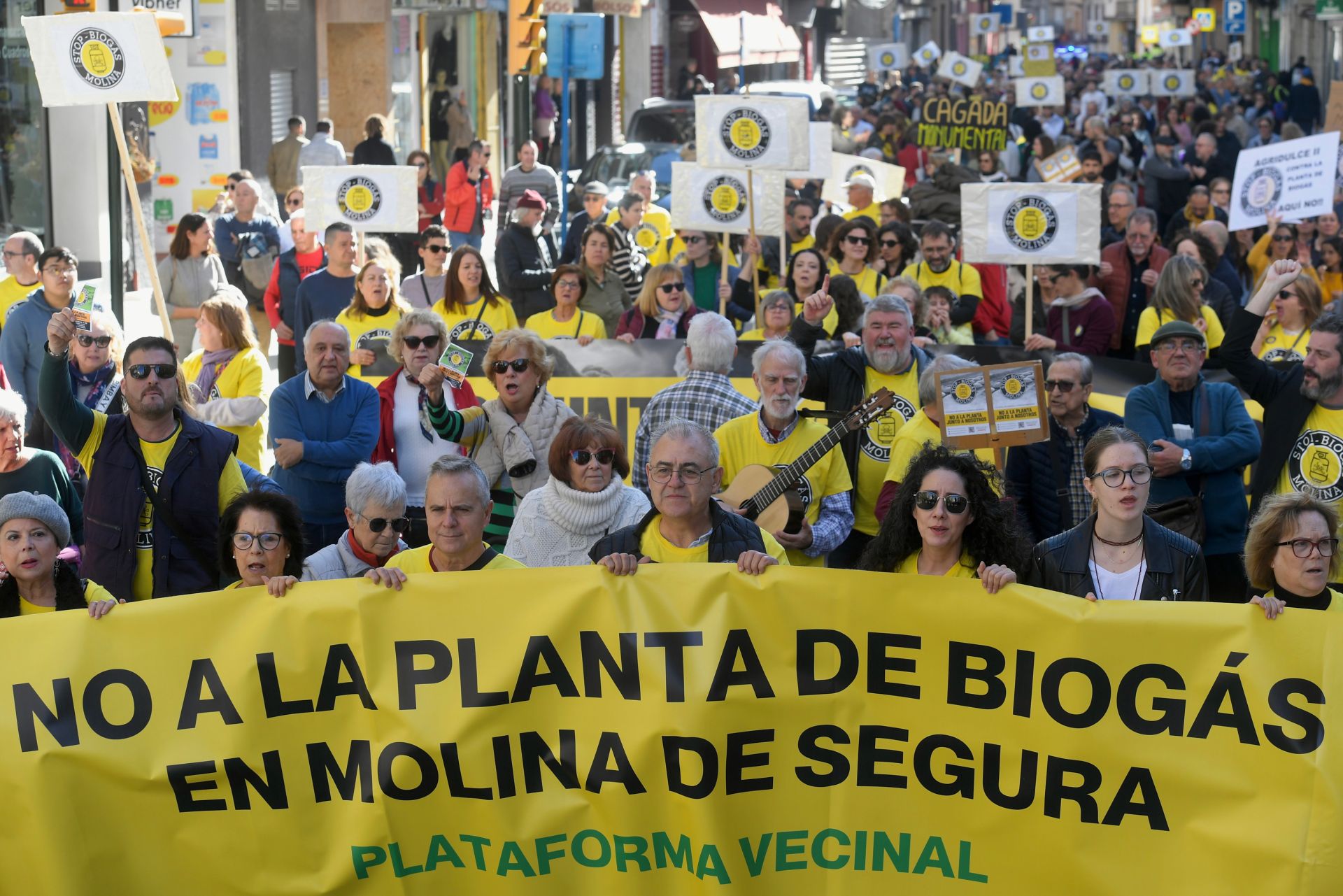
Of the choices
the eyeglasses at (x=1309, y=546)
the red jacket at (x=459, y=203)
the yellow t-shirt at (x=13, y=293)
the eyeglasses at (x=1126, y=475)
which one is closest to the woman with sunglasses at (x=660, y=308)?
the yellow t-shirt at (x=13, y=293)

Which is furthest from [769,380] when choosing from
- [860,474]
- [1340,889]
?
[1340,889]

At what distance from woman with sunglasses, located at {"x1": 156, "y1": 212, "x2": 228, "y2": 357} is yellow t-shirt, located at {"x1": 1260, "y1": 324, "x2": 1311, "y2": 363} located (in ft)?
22.6

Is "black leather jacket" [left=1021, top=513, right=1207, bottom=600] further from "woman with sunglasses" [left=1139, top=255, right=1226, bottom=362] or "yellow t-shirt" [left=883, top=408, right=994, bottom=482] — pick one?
"woman with sunglasses" [left=1139, top=255, right=1226, bottom=362]

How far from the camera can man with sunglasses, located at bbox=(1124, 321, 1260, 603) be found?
7.46m

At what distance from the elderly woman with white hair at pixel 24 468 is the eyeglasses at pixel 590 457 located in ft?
6.23

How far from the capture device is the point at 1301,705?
5051mm

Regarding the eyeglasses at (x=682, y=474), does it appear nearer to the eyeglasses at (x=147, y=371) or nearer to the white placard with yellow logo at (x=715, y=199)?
the eyeglasses at (x=147, y=371)

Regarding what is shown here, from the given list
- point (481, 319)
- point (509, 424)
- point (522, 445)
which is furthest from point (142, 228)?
point (522, 445)

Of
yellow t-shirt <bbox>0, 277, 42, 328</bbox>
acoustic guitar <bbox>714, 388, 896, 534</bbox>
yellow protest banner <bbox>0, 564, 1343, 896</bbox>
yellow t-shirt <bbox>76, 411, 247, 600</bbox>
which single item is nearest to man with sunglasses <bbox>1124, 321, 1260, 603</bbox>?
acoustic guitar <bbox>714, 388, 896, 534</bbox>

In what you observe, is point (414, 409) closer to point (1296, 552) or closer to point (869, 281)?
point (1296, 552)

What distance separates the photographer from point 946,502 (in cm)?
568

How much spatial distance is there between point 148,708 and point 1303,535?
11.0ft

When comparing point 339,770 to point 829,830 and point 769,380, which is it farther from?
point 769,380

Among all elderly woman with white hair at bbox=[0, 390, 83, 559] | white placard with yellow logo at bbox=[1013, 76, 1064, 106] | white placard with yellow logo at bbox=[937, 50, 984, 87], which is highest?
white placard with yellow logo at bbox=[937, 50, 984, 87]
